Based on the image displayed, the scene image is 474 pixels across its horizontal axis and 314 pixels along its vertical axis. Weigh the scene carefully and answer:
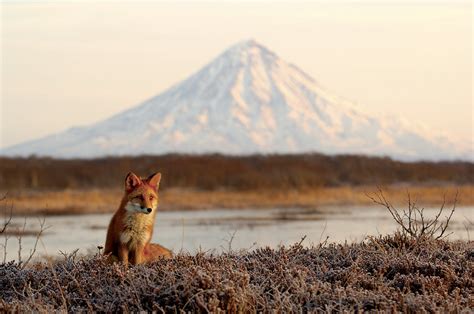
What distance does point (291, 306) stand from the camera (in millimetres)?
6891

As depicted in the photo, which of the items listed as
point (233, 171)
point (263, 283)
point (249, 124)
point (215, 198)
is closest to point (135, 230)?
point (263, 283)

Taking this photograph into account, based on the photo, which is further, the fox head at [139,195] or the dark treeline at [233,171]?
the dark treeline at [233,171]

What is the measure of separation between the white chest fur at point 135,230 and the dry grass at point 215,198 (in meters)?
32.4

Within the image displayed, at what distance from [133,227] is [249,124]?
140990 mm

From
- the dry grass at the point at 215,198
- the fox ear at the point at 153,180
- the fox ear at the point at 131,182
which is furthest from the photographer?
the dry grass at the point at 215,198

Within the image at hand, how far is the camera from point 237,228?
2998 cm

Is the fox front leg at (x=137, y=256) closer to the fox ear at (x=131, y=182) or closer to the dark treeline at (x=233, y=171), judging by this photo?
the fox ear at (x=131, y=182)

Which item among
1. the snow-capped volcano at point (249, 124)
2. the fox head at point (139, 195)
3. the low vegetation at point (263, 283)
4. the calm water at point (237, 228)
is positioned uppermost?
the snow-capped volcano at point (249, 124)

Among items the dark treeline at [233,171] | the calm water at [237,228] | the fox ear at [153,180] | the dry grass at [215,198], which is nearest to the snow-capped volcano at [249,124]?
the dark treeline at [233,171]

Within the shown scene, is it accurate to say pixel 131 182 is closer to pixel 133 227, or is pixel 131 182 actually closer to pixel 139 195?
pixel 139 195

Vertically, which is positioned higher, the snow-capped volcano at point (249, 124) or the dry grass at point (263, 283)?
the snow-capped volcano at point (249, 124)

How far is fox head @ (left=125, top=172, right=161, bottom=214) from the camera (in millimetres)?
9250

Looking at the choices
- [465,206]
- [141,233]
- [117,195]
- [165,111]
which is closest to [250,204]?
[117,195]

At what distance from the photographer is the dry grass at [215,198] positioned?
141 ft
